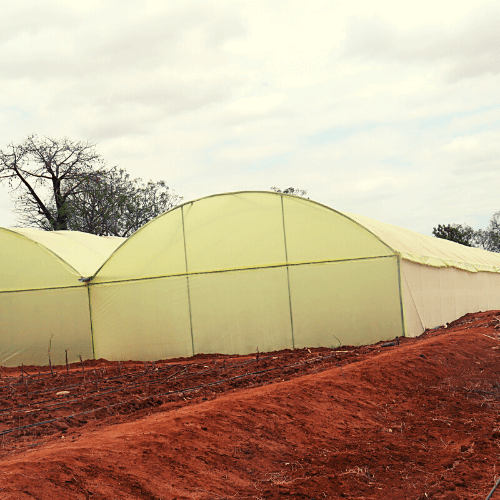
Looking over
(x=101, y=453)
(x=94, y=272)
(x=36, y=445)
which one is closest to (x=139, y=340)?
(x=94, y=272)

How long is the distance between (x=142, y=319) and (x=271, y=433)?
9.31m

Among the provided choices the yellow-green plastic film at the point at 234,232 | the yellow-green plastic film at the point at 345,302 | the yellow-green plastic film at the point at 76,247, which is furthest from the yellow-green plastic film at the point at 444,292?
the yellow-green plastic film at the point at 76,247

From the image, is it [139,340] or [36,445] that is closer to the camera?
[36,445]

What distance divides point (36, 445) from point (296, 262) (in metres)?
8.67

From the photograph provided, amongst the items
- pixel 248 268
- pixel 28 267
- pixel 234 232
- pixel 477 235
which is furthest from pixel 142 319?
pixel 477 235

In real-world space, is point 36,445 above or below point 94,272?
below

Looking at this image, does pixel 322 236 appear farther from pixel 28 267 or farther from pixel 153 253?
pixel 28 267

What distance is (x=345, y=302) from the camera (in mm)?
13477

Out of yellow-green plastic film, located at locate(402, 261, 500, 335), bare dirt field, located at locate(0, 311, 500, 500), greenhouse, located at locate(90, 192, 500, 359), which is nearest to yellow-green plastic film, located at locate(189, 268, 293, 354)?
greenhouse, located at locate(90, 192, 500, 359)

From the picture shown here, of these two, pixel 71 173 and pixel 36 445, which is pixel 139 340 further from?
pixel 71 173

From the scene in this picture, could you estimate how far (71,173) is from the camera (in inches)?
1144

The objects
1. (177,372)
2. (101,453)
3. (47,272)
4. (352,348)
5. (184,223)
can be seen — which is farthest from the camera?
(47,272)

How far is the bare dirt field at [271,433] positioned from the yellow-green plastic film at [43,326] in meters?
4.79

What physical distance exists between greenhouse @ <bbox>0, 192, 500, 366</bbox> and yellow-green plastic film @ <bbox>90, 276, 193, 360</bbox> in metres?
0.03
